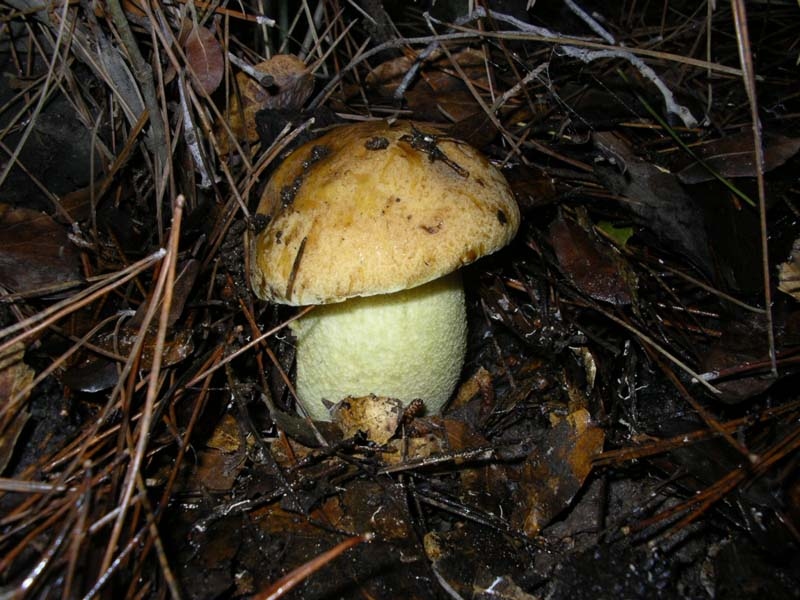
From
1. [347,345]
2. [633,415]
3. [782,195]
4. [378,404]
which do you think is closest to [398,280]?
[347,345]

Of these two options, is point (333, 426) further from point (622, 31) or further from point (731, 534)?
point (622, 31)

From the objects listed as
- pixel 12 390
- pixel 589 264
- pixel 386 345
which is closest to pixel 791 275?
pixel 589 264

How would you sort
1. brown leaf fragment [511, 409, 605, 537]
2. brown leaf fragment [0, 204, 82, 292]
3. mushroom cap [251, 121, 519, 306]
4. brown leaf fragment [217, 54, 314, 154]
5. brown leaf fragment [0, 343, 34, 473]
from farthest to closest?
brown leaf fragment [217, 54, 314, 154] → brown leaf fragment [0, 204, 82, 292] → brown leaf fragment [511, 409, 605, 537] → brown leaf fragment [0, 343, 34, 473] → mushroom cap [251, 121, 519, 306]

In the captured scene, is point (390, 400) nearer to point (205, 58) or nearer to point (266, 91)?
point (266, 91)

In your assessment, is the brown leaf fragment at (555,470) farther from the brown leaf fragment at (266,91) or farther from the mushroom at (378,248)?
the brown leaf fragment at (266,91)

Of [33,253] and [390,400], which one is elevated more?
[33,253]

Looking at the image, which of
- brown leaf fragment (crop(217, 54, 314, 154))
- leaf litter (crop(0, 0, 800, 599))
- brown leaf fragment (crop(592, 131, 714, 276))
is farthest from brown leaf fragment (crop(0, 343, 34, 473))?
brown leaf fragment (crop(592, 131, 714, 276))

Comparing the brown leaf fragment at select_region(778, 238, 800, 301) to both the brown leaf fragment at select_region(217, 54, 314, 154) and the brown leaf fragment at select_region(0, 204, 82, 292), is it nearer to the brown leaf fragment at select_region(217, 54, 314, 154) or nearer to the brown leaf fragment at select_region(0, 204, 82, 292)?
the brown leaf fragment at select_region(217, 54, 314, 154)

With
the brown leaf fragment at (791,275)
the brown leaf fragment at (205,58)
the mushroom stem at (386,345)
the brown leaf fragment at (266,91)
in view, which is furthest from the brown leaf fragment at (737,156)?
the brown leaf fragment at (205,58)
